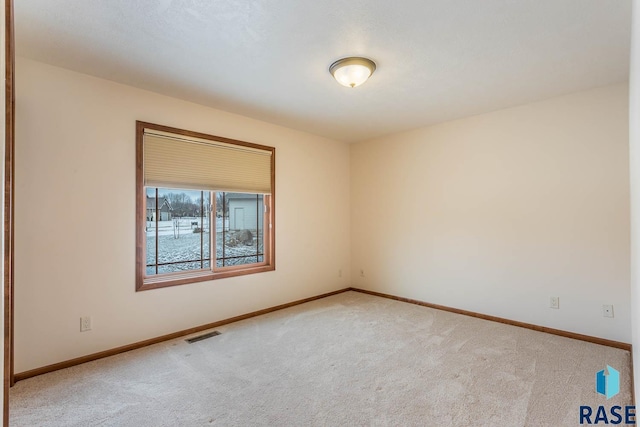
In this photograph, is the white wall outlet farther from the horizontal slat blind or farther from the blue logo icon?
the blue logo icon

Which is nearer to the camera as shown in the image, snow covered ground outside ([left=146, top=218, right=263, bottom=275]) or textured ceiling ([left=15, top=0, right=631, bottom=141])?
textured ceiling ([left=15, top=0, right=631, bottom=141])

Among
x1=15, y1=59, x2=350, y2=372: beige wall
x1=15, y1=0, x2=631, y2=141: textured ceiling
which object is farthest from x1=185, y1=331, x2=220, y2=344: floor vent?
x1=15, y1=0, x2=631, y2=141: textured ceiling

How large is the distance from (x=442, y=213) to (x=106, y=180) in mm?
3880

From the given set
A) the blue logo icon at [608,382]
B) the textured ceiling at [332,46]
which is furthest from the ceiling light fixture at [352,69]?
the blue logo icon at [608,382]

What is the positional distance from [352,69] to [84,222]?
267 cm

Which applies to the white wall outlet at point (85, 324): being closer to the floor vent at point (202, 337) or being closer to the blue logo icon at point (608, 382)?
the floor vent at point (202, 337)

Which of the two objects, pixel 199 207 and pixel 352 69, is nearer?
pixel 352 69

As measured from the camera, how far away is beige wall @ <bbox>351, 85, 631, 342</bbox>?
311 centimetres

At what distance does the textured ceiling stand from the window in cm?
61

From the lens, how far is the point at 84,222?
2.83 m

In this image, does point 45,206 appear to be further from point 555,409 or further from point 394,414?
point 555,409

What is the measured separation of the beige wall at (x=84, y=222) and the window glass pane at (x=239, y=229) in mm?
397

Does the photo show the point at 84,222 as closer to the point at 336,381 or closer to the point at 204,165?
the point at 204,165

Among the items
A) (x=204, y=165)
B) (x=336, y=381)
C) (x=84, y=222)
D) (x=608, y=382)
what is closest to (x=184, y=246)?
(x=204, y=165)
